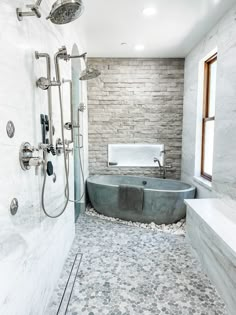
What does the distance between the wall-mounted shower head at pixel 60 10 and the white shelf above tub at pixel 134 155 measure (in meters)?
3.11

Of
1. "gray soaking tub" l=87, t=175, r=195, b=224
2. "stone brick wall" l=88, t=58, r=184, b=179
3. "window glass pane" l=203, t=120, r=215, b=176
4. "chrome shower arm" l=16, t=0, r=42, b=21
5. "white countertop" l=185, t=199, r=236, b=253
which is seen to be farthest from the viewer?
"stone brick wall" l=88, t=58, r=184, b=179

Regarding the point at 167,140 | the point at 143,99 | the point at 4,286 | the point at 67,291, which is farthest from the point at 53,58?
the point at 167,140

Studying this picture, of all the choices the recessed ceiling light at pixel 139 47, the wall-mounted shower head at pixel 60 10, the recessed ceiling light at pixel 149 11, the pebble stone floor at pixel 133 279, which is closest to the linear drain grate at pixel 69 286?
the pebble stone floor at pixel 133 279

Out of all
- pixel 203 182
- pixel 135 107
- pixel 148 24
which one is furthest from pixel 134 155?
pixel 148 24

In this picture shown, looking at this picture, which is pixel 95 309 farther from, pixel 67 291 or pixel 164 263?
pixel 164 263

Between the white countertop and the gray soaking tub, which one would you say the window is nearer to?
the gray soaking tub

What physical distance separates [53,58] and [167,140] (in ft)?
9.45

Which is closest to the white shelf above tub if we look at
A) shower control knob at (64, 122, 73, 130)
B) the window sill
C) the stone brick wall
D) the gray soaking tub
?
the stone brick wall

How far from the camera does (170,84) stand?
4137 mm

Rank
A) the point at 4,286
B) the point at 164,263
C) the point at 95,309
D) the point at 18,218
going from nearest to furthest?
1. the point at 4,286
2. the point at 18,218
3. the point at 95,309
4. the point at 164,263

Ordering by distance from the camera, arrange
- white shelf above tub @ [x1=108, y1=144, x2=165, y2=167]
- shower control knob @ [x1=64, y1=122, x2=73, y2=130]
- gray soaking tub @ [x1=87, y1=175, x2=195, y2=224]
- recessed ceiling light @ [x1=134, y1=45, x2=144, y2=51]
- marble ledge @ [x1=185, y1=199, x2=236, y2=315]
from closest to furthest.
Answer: marble ledge @ [x1=185, y1=199, x2=236, y2=315] → shower control knob @ [x1=64, y1=122, x2=73, y2=130] → gray soaking tub @ [x1=87, y1=175, x2=195, y2=224] → recessed ceiling light @ [x1=134, y1=45, x2=144, y2=51] → white shelf above tub @ [x1=108, y1=144, x2=165, y2=167]

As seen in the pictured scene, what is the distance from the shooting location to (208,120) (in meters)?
3.32

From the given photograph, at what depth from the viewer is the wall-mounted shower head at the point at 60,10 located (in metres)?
1.18

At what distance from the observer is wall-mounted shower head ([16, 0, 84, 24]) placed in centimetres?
118
